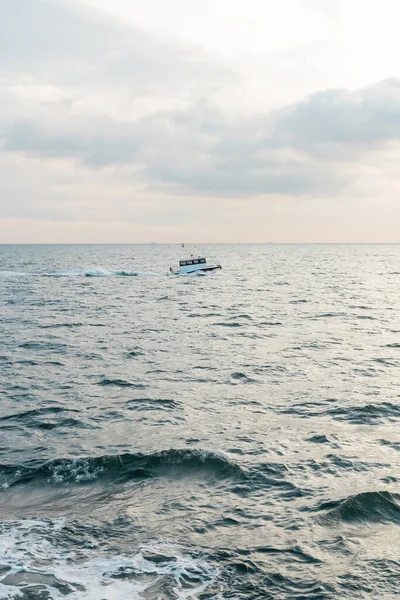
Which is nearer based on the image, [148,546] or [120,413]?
[148,546]

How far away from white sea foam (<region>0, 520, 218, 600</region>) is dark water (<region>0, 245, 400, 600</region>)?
0.04 meters

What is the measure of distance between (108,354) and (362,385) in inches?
551

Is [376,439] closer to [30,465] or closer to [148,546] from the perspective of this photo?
[148,546]

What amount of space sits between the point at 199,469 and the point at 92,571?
17.4ft

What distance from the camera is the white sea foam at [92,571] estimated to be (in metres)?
9.46

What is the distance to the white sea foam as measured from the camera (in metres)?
9.46

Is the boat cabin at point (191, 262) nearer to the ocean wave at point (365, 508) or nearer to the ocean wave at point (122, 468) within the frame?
the ocean wave at point (122, 468)

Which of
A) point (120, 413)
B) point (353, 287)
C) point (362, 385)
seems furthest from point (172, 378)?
point (353, 287)

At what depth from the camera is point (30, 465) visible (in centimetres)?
1503

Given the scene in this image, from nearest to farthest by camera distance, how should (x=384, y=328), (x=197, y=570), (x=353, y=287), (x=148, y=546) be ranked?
(x=197, y=570) < (x=148, y=546) < (x=384, y=328) < (x=353, y=287)

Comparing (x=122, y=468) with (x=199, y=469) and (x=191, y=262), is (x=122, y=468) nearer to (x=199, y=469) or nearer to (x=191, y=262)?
(x=199, y=469)

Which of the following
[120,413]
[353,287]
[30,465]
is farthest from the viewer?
[353,287]

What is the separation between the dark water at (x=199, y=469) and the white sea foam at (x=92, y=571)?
4 centimetres

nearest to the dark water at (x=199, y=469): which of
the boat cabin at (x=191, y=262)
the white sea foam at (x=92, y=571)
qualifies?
the white sea foam at (x=92, y=571)
